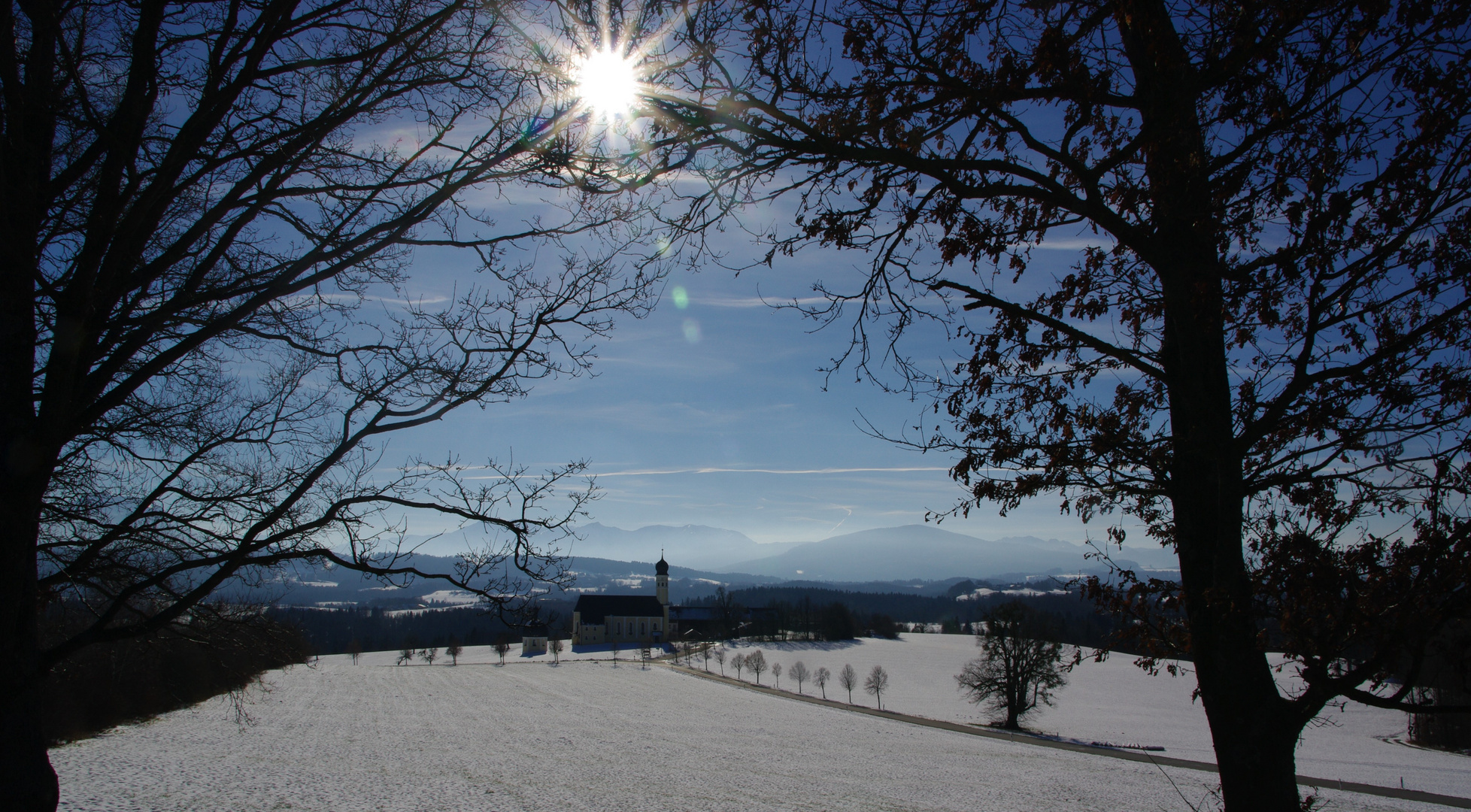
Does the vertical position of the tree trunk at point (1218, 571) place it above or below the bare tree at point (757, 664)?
above

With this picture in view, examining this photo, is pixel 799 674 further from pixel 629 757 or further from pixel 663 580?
pixel 663 580

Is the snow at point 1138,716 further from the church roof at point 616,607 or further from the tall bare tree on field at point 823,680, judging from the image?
the church roof at point 616,607

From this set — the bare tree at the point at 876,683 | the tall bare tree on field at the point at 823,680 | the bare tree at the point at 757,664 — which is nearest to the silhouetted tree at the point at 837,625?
the bare tree at the point at 757,664

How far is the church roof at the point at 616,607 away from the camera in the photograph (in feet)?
313

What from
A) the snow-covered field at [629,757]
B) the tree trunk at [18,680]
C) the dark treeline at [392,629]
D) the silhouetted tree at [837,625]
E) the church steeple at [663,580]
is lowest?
the dark treeline at [392,629]

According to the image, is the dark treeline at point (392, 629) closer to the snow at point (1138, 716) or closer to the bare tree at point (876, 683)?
the snow at point (1138, 716)

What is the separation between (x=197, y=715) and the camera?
3334 centimetres

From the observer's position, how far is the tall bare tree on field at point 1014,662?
38.0m

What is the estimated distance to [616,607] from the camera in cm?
9844

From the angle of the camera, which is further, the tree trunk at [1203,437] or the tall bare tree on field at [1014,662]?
the tall bare tree on field at [1014,662]

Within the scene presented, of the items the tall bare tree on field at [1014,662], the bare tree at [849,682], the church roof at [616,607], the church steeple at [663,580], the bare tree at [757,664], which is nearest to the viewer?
the tall bare tree on field at [1014,662]

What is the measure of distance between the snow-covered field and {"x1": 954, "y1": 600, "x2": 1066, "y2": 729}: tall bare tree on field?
297cm

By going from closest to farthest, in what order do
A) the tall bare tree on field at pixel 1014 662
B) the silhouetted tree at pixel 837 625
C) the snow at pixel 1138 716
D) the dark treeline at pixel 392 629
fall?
the snow at pixel 1138 716, the tall bare tree on field at pixel 1014 662, the dark treeline at pixel 392 629, the silhouetted tree at pixel 837 625

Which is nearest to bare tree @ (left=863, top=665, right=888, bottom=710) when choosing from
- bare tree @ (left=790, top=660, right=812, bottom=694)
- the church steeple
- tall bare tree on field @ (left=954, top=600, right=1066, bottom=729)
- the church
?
bare tree @ (left=790, top=660, right=812, bottom=694)
